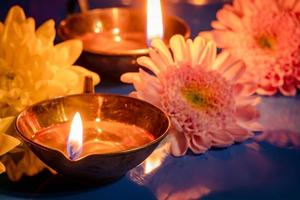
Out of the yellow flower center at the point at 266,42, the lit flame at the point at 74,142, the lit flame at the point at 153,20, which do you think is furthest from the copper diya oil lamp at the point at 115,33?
the lit flame at the point at 74,142

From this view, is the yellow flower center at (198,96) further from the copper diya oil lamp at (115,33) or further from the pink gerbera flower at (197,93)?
the copper diya oil lamp at (115,33)

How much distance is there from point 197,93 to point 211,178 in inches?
3.8

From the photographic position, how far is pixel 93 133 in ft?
1.83

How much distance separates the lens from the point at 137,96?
0.60 m

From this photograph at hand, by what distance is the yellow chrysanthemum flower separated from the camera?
0.56 metres

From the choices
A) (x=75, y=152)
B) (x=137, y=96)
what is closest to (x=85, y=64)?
(x=137, y=96)

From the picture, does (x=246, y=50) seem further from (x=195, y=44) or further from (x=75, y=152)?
(x=75, y=152)

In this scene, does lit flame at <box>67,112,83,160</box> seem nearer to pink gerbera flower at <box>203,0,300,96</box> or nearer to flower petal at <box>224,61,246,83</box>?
flower petal at <box>224,61,246,83</box>

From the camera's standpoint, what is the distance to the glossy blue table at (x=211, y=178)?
52 cm

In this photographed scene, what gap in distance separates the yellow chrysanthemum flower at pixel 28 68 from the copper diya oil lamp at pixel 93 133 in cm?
2

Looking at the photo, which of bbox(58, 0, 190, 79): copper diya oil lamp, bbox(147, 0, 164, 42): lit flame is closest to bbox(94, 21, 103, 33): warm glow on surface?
bbox(58, 0, 190, 79): copper diya oil lamp

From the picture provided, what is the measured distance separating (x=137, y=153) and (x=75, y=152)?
2.2 inches

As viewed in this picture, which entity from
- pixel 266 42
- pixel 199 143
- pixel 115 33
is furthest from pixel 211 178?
pixel 115 33

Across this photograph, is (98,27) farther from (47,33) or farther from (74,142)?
(74,142)
